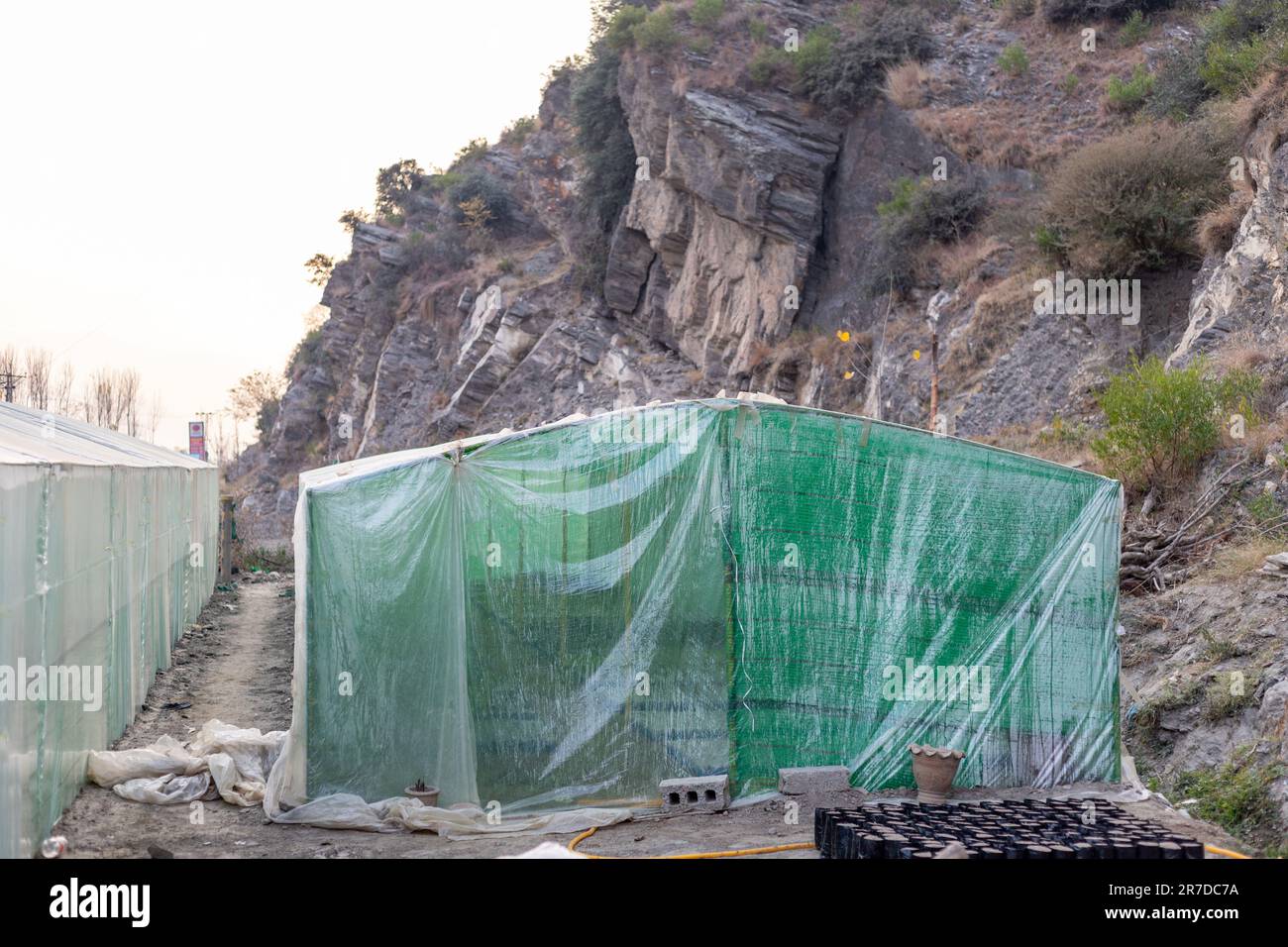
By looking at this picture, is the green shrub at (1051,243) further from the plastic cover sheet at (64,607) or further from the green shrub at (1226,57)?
the plastic cover sheet at (64,607)

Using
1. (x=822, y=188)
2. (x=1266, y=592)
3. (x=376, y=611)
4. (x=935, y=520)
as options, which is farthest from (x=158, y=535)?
(x=822, y=188)

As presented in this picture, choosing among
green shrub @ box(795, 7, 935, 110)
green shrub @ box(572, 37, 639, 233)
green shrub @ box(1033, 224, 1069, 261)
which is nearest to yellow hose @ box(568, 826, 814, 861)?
green shrub @ box(1033, 224, 1069, 261)

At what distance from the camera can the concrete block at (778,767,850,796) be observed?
25.7 ft

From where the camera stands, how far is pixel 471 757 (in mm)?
7750

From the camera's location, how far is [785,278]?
1057 inches

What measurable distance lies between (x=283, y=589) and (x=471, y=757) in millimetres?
15840

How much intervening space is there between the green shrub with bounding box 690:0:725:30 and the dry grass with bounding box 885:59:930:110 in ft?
17.7

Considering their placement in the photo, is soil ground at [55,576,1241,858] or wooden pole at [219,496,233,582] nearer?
soil ground at [55,576,1241,858]

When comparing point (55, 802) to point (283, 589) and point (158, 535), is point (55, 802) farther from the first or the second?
point (283, 589)

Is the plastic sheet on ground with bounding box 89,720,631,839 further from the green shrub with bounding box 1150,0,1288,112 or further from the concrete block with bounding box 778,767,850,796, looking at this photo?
the green shrub with bounding box 1150,0,1288,112

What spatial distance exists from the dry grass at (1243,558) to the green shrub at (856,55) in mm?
18837

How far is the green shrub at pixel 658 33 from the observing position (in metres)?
29.2

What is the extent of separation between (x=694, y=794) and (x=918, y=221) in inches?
711

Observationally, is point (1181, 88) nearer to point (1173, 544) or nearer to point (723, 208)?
point (723, 208)
